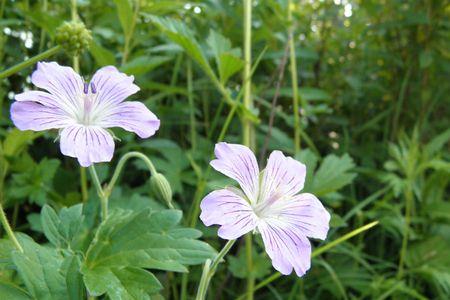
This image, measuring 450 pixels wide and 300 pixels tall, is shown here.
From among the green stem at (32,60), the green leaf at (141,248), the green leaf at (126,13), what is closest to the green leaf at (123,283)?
the green leaf at (141,248)

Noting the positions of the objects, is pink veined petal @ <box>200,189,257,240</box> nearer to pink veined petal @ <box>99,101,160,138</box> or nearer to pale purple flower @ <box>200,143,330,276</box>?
pale purple flower @ <box>200,143,330,276</box>

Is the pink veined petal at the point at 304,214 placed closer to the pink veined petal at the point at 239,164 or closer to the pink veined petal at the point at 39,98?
the pink veined petal at the point at 239,164

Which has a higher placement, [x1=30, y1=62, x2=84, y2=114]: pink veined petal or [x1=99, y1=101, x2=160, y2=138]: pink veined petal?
[x1=30, y1=62, x2=84, y2=114]: pink veined petal

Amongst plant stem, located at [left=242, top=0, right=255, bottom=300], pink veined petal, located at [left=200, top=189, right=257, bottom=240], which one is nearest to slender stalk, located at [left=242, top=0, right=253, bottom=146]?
→ plant stem, located at [left=242, top=0, right=255, bottom=300]

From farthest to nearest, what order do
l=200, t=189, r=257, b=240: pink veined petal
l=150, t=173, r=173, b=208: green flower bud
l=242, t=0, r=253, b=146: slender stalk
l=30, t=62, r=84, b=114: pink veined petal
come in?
l=242, t=0, r=253, b=146: slender stalk < l=150, t=173, r=173, b=208: green flower bud < l=30, t=62, r=84, b=114: pink veined petal < l=200, t=189, r=257, b=240: pink veined petal

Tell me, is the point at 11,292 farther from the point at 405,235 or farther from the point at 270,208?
the point at 405,235

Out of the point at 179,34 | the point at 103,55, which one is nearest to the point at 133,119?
the point at 179,34

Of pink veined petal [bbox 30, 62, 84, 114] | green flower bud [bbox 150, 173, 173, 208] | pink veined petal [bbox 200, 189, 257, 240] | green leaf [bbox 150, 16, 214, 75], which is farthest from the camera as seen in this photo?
green leaf [bbox 150, 16, 214, 75]
